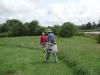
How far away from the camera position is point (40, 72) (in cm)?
1452

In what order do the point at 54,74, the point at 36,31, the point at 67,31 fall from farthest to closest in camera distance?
the point at 36,31 → the point at 67,31 → the point at 54,74

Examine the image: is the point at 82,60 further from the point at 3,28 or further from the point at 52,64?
the point at 3,28

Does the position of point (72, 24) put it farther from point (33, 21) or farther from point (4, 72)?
point (4, 72)

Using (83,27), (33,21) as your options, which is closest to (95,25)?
(83,27)

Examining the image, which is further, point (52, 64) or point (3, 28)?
point (3, 28)

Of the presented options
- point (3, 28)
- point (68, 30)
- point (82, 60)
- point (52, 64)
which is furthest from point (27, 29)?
point (52, 64)

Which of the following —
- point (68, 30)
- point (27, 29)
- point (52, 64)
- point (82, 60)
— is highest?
point (27, 29)

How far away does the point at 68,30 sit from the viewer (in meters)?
81.2

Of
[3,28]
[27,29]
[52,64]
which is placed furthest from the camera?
[3,28]

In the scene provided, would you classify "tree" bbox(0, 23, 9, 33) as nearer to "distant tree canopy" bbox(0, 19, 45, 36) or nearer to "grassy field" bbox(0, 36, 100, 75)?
"distant tree canopy" bbox(0, 19, 45, 36)

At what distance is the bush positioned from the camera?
81.4m

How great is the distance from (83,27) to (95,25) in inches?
363

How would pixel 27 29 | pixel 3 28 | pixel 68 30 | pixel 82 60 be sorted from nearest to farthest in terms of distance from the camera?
pixel 82 60
pixel 68 30
pixel 27 29
pixel 3 28

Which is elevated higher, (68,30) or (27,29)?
(27,29)
